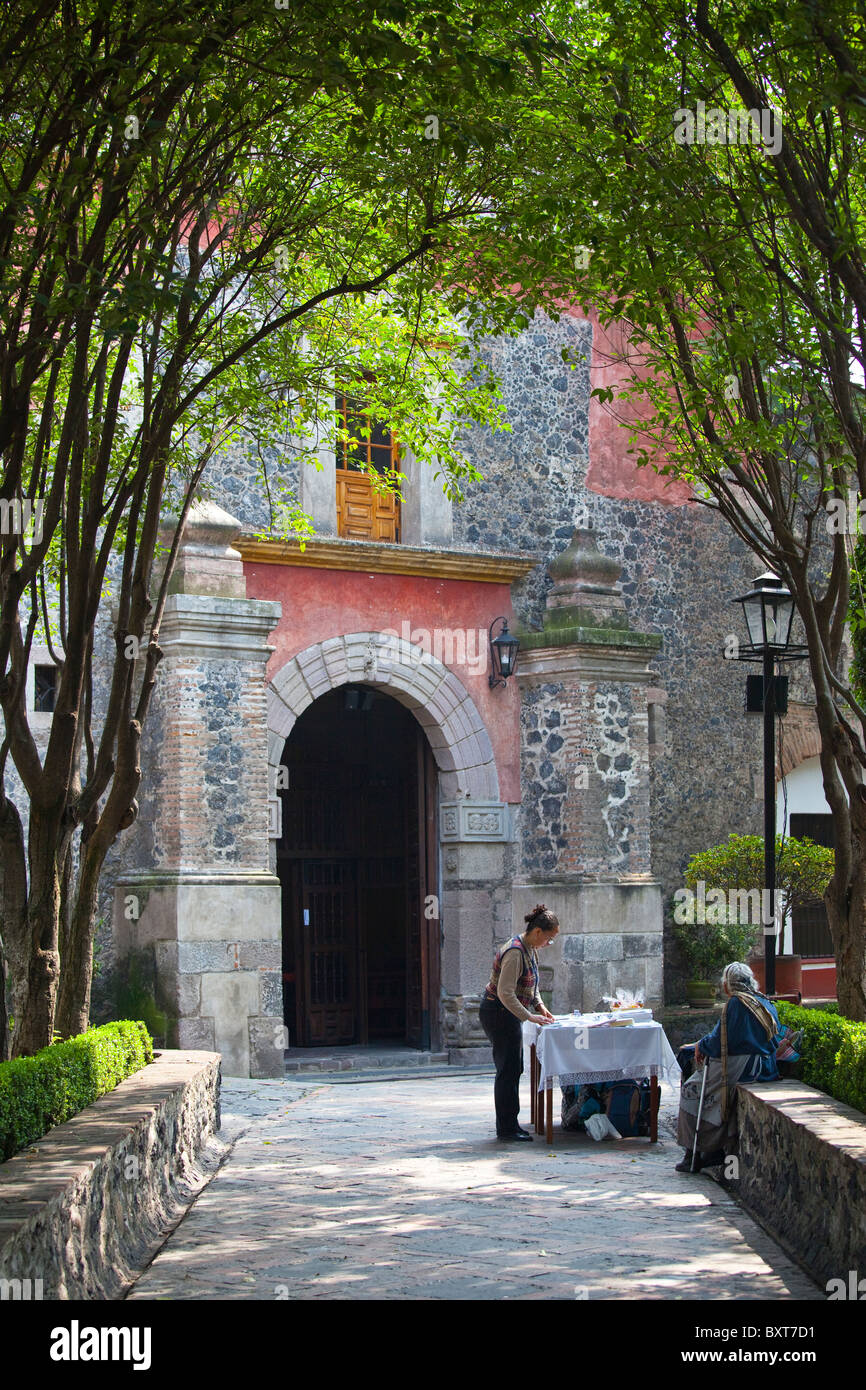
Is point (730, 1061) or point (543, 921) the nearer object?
point (730, 1061)

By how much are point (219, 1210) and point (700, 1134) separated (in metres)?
2.60

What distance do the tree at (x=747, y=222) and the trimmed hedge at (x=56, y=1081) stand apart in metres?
4.06

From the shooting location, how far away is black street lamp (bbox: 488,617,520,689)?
15.2m

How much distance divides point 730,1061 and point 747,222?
428 cm

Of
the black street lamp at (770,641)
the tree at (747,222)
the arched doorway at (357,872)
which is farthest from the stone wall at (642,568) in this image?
the tree at (747,222)

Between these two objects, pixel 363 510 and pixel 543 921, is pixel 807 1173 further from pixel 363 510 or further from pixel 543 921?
pixel 363 510

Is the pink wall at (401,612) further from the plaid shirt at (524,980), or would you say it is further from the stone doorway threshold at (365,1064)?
the plaid shirt at (524,980)

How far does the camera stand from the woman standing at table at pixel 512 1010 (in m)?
9.60

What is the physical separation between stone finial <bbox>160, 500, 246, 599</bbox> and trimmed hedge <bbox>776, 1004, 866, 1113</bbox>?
6175 millimetres

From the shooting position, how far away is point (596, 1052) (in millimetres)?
9320

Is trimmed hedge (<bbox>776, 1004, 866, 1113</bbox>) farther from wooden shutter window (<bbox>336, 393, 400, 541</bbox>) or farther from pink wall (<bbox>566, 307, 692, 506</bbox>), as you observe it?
pink wall (<bbox>566, 307, 692, 506</bbox>)

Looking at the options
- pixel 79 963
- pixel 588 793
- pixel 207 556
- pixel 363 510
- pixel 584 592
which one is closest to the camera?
pixel 79 963

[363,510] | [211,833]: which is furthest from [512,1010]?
[363,510]
